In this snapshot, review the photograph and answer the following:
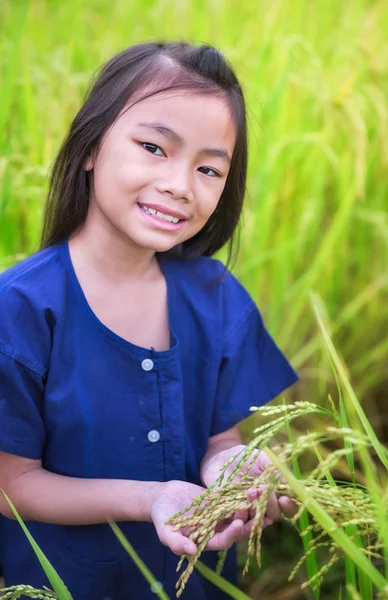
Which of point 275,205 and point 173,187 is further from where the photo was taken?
point 275,205

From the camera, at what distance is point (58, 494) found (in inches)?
50.5

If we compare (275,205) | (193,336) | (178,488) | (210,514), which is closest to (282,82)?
(275,205)

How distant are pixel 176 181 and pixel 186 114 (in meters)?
0.11

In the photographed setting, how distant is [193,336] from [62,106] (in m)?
0.93

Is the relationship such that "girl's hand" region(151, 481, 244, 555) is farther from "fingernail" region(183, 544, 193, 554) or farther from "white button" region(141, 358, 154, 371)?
"white button" region(141, 358, 154, 371)

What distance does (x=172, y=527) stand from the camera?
42.1 inches

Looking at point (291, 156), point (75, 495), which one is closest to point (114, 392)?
point (75, 495)

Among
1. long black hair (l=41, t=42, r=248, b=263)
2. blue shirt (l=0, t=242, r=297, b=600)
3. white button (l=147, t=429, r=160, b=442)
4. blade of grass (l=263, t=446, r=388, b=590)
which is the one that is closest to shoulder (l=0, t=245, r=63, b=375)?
blue shirt (l=0, t=242, r=297, b=600)

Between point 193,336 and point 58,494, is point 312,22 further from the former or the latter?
point 58,494

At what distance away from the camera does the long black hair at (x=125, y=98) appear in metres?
1.22

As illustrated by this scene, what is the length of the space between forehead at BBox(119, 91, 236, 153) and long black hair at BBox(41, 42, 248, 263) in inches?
0.6

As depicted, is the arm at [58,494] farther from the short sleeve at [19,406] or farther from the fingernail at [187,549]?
the fingernail at [187,549]

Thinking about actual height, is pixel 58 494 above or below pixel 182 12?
below

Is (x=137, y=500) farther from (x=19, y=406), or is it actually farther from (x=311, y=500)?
(x=311, y=500)
